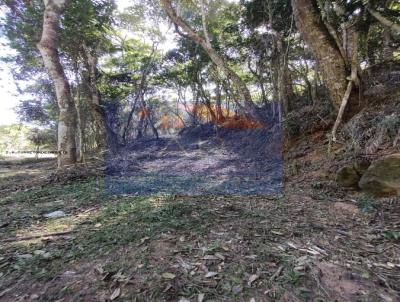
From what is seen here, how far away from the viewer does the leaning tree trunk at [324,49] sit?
13.7 ft

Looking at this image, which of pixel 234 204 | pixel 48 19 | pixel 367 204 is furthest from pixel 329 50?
pixel 48 19

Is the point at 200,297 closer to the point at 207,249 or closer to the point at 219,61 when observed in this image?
the point at 207,249

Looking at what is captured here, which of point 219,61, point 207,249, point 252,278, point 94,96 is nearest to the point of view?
point 252,278

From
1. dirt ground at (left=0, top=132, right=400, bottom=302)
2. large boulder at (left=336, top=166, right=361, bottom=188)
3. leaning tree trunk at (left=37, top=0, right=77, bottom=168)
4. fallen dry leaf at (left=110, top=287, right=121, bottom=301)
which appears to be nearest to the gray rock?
dirt ground at (left=0, top=132, right=400, bottom=302)

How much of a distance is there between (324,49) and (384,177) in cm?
261

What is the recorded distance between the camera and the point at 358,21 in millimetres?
4273

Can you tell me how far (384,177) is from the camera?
8.29 ft

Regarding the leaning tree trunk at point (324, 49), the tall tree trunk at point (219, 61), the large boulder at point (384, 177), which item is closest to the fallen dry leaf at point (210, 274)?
the large boulder at point (384, 177)

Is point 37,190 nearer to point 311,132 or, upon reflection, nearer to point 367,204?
point 367,204

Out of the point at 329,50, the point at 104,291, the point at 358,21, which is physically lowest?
the point at 104,291

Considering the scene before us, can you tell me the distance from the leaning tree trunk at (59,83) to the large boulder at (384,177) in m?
4.75

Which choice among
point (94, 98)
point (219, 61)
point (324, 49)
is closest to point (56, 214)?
point (219, 61)

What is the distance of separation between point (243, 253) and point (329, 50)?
12.9 feet

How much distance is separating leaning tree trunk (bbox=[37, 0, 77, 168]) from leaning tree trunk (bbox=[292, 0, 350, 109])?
14.6 feet
